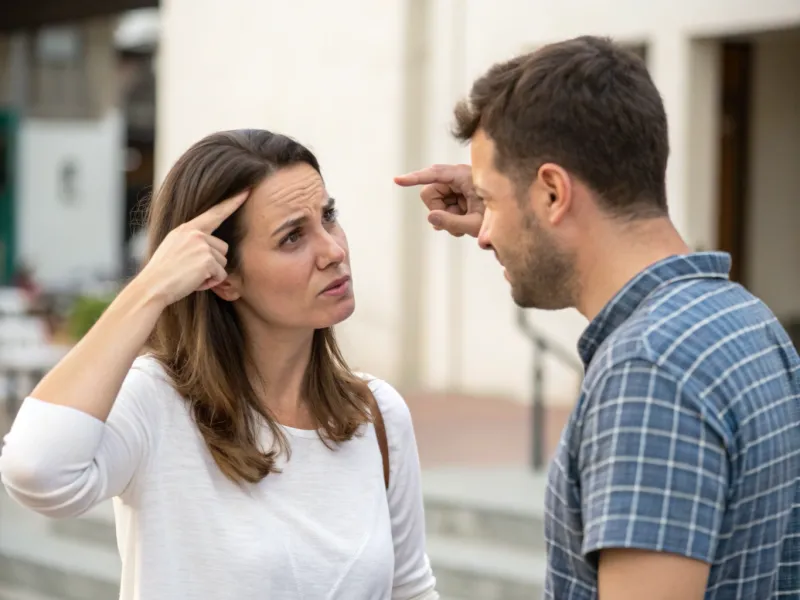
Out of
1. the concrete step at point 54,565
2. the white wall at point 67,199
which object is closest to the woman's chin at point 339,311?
the concrete step at point 54,565

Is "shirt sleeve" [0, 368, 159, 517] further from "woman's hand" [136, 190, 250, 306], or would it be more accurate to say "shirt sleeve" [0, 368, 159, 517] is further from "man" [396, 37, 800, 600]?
"man" [396, 37, 800, 600]

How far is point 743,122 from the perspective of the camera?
32.4ft

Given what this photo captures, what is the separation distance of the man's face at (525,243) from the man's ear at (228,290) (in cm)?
90

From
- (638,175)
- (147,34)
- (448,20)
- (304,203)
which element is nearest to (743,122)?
(448,20)

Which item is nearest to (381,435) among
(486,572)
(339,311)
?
(339,311)

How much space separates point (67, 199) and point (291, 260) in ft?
74.5

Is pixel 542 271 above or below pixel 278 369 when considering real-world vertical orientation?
above

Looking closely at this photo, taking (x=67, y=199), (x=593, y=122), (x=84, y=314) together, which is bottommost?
(x=84, y=314)

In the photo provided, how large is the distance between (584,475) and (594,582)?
14 cm

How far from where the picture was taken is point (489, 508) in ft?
21.2

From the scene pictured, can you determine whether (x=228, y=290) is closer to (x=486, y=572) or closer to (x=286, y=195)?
(x=286, y=195)

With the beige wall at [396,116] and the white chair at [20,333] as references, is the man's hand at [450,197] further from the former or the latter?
the white chair at [20,333]

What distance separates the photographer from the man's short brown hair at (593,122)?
170 centimetres

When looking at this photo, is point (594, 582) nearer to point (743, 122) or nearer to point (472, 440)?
point (472, 440)
